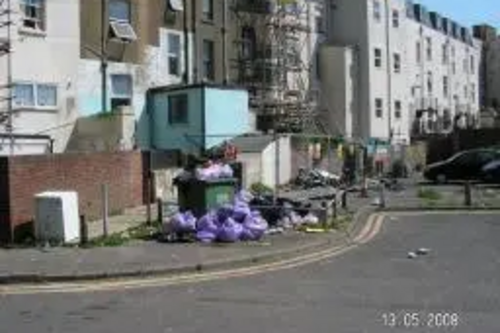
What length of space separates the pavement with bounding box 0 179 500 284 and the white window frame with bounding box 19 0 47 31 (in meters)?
16.2

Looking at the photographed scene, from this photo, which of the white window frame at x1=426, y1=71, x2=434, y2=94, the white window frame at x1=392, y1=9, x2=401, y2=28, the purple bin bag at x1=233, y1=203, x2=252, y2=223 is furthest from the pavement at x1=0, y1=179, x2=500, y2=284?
the white window frame at x1=426, y1=71, x2=434, y2=94

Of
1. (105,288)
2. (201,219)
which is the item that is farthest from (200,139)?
(105,288)

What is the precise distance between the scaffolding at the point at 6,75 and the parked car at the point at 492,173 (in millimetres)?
19094

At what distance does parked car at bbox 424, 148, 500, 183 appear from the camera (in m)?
45.2

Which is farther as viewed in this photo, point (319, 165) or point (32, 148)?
point (319, 165)

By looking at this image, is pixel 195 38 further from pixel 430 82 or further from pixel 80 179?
pixel 430 82

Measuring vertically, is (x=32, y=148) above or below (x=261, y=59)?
below

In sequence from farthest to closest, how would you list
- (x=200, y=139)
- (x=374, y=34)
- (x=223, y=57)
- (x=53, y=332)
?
(x=374, y=34) → (x=223, y=57) → (x=200, y=139) → (x=53, y=332)

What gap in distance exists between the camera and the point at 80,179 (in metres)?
23.9

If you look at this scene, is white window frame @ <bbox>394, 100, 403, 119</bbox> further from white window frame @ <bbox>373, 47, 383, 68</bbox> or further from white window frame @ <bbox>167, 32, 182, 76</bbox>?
white window frame @ <bbox>167, 32, 182, 76</bbox>

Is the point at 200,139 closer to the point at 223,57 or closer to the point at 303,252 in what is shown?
the point at 223,57

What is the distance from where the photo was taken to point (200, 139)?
4131 cm

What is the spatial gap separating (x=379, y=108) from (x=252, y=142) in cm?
2486

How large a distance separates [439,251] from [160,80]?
2702cm
